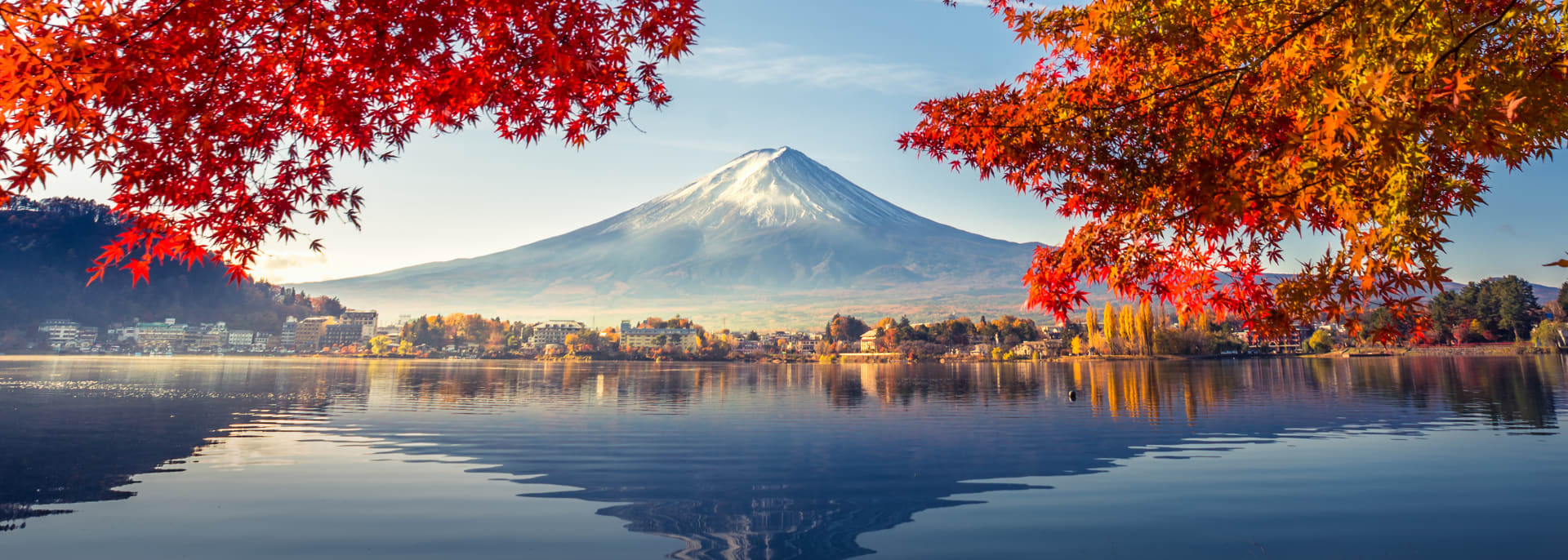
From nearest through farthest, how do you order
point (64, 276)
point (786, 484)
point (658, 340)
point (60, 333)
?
point (786, 484) → point (60, 333) → point (64, 276) → point (658, 340)

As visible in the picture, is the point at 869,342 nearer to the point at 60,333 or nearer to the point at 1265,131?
the point at 60,333

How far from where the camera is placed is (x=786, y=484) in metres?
10.0

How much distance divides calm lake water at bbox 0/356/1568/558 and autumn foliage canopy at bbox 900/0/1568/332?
2.45 meters

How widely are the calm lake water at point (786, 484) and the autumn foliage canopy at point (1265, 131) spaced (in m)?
2.45

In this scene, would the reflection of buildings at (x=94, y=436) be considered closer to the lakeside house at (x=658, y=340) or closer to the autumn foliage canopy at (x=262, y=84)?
the autumn foliage canopy at (x=262, y=84)

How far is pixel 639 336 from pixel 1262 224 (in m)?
191

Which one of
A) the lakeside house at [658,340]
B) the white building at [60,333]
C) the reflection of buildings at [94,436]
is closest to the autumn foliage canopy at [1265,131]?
the reflection of buildings at [94,436]

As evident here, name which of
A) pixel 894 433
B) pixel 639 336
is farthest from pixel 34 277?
pixel 894 433

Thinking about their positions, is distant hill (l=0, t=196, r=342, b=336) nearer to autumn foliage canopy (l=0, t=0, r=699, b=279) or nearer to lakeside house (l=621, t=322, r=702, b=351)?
lakeside house (l=621, t=322, r=702, b=351)

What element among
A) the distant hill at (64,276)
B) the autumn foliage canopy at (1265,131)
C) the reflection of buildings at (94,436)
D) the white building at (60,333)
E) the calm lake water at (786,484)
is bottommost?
the calm lake water at (786,484)

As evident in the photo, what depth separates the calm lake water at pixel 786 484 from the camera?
22.5 feet

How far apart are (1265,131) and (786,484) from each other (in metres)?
6.82

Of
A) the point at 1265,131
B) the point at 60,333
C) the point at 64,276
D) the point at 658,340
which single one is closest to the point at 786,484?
the point at 1265,131

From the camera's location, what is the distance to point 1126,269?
6.93 metres
